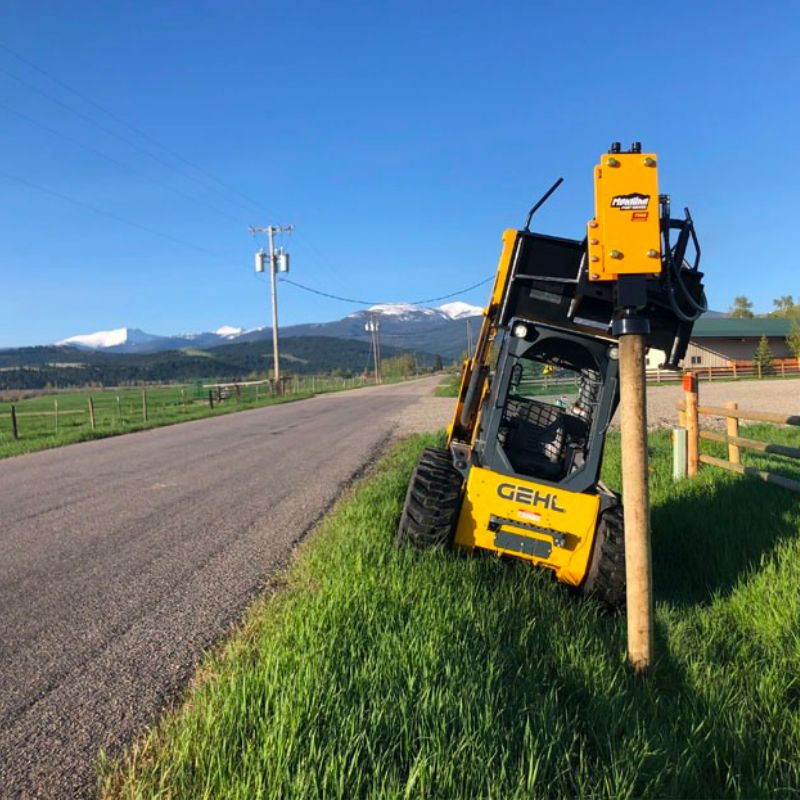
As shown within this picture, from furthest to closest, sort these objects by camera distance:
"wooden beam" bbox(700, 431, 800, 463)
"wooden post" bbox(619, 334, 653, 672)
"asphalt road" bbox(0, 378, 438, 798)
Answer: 1. "wooden beam" bbox(700, 431, 800, 463)
2. "wooden post" bbox(619, 334, 653, 672)
3. "asphalt road" bbox(0, 378, 438, 798)

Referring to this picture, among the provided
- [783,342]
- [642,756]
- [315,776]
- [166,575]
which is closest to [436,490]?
[166,575]

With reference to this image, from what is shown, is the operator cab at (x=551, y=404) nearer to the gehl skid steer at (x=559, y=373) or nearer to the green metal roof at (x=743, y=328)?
the gehl skid steer at (x=559, y=373)

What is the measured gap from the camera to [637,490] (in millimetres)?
3836

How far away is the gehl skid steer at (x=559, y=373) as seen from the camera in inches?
163

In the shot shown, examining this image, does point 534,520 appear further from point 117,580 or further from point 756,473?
point 756,473

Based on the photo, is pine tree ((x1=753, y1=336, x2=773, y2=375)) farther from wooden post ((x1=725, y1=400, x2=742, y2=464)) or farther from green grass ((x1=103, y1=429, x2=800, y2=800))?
green grass ((x1=103, y1=429, x2=800, y2=800))

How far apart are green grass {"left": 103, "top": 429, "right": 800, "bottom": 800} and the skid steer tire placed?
0.18 meters

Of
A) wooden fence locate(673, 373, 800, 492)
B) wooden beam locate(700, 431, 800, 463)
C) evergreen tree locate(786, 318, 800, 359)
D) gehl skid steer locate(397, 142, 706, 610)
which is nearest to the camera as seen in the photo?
gehl skid steer locate(397, 142, 706, 610)

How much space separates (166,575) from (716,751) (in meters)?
4.20

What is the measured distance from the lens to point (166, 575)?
5656 millimetres

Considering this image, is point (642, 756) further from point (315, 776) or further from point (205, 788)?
point (205, 788)

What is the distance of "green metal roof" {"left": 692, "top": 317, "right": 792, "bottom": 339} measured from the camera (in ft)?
211

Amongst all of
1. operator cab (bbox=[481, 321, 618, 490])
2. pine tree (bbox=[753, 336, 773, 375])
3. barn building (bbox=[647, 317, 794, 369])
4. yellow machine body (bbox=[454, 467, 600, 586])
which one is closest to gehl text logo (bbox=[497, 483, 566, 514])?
yellow machine body (bbox=[454, 467, 600, 586])

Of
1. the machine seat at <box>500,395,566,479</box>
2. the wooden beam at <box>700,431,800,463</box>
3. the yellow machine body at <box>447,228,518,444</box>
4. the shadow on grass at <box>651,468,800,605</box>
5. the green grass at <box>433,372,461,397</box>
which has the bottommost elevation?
the green grass at <box>433,372,461,397</box>
